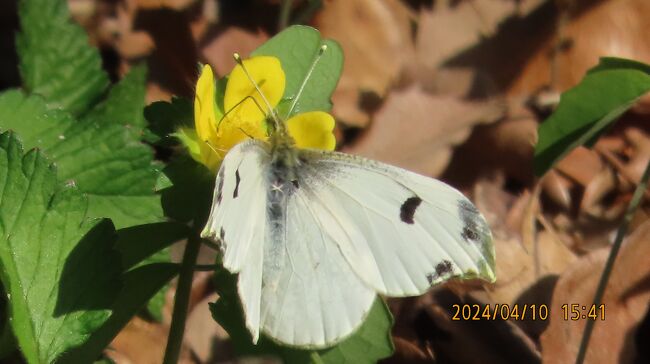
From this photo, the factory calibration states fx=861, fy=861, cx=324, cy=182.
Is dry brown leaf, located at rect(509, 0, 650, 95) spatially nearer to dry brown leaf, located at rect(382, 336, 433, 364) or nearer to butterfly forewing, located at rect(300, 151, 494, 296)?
dry brown leaf, located at rect(382, 336, 433, 364)

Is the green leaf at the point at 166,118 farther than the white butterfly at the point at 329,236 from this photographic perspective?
Yes

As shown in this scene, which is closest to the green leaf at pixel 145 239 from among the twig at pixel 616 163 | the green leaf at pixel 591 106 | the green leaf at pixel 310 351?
the green leaf at pixel 310 351

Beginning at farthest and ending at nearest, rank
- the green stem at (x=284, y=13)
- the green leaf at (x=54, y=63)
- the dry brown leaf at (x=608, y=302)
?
the green stem at (x=284, y=13)
the green leaf at (x=54, y=63)
the dry brown leaf at (x=608, y=302)

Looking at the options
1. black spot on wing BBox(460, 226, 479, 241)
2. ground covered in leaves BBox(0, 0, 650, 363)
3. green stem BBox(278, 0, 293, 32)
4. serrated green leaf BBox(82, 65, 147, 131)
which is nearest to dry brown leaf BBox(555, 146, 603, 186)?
ground covered in leaves BBox(0, 0, 650, 363)

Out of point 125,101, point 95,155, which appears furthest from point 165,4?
point 95,155

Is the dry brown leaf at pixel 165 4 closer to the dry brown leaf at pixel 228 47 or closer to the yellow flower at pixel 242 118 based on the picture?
the dry brown leaf at pixel 228 47

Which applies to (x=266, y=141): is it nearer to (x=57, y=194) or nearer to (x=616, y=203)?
(x=57, y=194)
